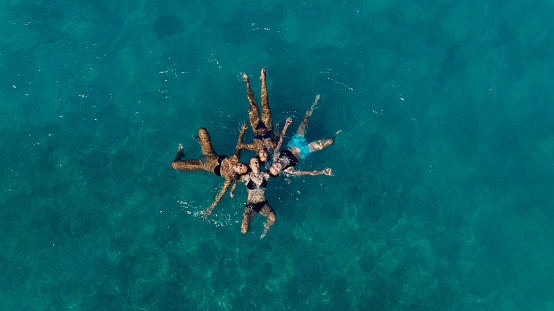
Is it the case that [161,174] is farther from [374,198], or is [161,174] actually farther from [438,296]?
Answer: [438,296]

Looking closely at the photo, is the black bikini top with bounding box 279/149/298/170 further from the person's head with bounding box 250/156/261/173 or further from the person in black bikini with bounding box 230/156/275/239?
the person's head with bounding box 250/156/261/173

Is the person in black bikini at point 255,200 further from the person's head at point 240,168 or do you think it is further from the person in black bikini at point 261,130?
the person in black bikini at point 261,130

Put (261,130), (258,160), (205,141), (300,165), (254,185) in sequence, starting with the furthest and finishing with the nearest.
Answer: (300,165) < (261,130) < (254,185) < (205,141) < (258,160)

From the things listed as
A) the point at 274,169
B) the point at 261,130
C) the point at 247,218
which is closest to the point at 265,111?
the point at 261,130

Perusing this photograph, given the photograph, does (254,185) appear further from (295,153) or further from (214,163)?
(295,153)

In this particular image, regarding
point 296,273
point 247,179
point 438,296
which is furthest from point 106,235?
point 438,296

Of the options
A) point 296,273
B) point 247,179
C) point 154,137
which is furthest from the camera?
point 154,137
